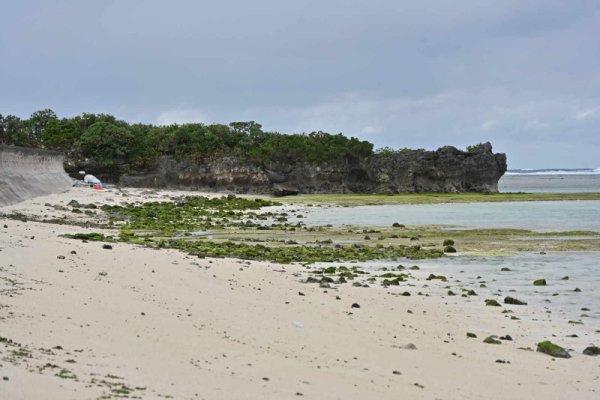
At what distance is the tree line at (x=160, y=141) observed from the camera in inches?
3300

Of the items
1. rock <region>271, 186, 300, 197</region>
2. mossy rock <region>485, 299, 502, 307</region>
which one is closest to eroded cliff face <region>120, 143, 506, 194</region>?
rock <region>271, 186, 300, 197</region>

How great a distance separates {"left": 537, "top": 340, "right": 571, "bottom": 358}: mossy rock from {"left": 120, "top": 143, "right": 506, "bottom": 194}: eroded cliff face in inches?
2897

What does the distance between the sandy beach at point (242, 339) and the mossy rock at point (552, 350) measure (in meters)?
0.17

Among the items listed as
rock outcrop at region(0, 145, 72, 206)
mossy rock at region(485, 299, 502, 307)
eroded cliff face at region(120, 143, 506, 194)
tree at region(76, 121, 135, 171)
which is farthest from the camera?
eroded cliff face at region(120, 143, 506, 194)

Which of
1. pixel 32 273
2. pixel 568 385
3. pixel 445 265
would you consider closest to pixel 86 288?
pixel 32 273

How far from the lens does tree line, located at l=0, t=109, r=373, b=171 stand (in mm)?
83812

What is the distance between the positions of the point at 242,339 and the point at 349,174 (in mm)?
83006

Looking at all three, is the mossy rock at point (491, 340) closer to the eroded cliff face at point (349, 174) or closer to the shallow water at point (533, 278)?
the shallow water at point (533, 278)

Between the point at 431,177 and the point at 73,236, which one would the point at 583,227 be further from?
the point at 431,177

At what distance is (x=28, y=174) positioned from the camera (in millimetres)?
42969

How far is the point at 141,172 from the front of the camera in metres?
85.4

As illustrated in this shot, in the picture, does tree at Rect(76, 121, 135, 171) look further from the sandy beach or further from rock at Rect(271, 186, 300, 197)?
the sandy beach

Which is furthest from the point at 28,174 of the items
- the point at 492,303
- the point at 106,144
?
the point at 106,144

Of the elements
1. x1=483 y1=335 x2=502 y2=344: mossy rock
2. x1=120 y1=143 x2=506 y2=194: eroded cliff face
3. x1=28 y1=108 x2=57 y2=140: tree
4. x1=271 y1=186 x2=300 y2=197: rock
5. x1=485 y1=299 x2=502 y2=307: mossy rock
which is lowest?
x1=483 y1=335 x2=502 y2=344: mossy rock
